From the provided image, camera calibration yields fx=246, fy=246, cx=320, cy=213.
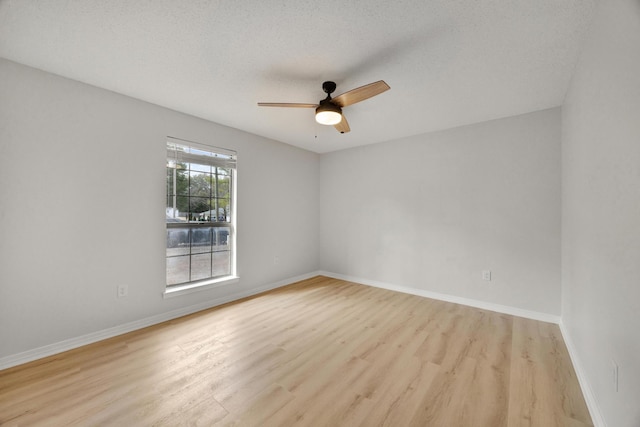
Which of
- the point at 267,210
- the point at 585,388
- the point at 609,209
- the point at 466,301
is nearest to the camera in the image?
the point at 609,209

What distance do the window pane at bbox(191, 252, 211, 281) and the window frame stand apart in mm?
30

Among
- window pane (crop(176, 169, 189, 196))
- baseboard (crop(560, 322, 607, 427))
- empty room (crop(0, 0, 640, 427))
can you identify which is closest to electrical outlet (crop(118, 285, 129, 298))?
empty room (crop(0, 0, 640, 427))

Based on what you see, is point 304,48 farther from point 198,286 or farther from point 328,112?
point 198,286

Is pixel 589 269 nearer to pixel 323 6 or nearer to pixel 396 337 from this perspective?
pixel 396 337

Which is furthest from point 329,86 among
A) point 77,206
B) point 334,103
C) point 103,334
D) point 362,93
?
point 103,334

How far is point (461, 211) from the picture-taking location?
3449 millimetres

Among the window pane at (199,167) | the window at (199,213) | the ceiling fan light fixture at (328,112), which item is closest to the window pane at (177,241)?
the window at (199,213)

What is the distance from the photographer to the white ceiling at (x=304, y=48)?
153cm

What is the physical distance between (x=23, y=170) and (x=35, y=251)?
69 centimetres

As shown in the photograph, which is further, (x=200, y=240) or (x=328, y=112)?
(x=200, y=240)

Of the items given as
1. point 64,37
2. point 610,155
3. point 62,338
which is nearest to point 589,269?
point 610,155

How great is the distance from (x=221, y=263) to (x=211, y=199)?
36.6 inches

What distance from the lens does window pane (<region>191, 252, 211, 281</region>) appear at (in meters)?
A: 3.27

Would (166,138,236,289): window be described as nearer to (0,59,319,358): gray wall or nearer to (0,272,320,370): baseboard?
(0,59,319,358): gray wall
